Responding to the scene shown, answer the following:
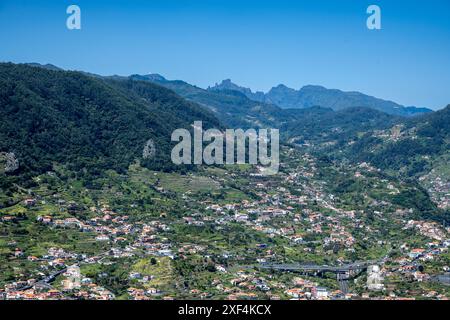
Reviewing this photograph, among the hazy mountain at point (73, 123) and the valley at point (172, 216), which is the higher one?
the hazy mountain at point (73, 123)

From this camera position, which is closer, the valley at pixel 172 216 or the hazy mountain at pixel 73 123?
the valley at pixel 172 216

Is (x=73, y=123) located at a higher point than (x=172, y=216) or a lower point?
higher

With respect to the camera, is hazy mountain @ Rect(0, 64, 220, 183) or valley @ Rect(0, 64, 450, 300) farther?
hazy mountain @ Rect(0, 64, 220, 183)

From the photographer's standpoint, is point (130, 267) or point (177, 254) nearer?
point (130, 267)

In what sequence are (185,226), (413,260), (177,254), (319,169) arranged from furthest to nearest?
(319,169) < (185,226) < (413,260) < (177,254)

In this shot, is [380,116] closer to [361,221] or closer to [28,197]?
[361,221]

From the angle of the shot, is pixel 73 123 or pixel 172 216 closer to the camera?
pixel 172 216

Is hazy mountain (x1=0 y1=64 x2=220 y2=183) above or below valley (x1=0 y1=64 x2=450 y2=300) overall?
above
